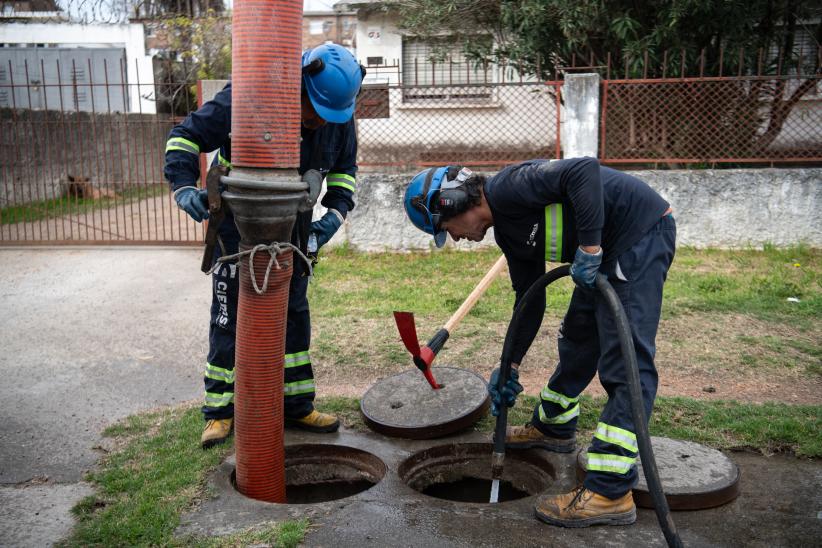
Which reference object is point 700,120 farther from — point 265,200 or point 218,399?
point 265,200

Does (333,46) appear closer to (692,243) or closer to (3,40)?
(692,243)

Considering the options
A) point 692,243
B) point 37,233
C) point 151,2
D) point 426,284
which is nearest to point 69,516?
point 426,284

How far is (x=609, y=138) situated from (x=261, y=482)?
674 centimetres

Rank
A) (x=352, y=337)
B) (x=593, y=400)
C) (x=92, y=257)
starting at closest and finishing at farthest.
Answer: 1. (x=593, y=400)
2. (x=352, y=337)
3. (x=92, y=257)

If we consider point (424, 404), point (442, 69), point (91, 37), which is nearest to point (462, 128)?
point (442, 69)

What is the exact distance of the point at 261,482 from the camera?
134 inches

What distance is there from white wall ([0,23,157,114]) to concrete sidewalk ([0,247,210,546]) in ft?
34.3

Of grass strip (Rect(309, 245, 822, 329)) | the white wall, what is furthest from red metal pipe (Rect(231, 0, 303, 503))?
the white wall

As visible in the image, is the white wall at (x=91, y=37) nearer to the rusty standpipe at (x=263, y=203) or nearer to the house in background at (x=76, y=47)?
the house in background at (x=76, y=47)

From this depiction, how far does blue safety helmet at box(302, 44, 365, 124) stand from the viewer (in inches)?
139

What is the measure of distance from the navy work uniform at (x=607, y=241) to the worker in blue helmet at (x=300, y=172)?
0.91 metres

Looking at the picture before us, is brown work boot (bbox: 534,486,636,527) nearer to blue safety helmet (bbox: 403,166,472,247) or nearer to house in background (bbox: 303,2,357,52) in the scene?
blue safety helmet (bbox: 403,166,472,247)

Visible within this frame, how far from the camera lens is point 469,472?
4.00 metres

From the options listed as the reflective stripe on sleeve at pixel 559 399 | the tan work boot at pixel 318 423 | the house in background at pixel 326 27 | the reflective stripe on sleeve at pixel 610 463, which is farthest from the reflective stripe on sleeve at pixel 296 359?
the house in background at pixel 326 27
